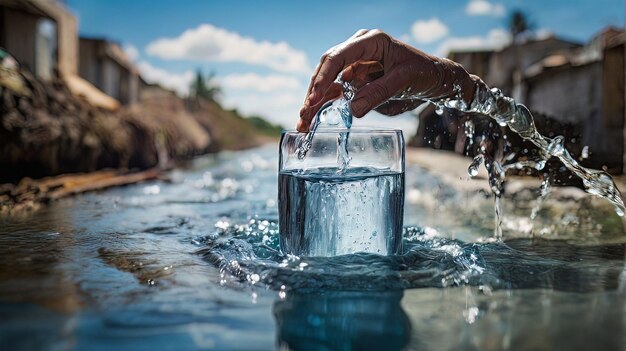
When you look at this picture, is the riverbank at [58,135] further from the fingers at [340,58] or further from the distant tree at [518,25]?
the distant tree at [518,25]

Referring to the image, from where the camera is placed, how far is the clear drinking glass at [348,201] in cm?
200

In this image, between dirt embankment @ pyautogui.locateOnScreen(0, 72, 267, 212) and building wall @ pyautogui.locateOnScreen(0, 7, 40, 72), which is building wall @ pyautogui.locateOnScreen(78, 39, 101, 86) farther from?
dirt embankment @ pyautogui.locateOnScreen(0, 72, 267, 212)

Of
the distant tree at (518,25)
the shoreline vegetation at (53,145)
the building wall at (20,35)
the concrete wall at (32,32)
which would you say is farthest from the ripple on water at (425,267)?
the distant tree at (518,25)

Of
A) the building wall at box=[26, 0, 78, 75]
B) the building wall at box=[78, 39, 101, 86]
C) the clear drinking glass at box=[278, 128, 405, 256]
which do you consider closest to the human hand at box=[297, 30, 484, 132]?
the clear drinking glass at box=[278, 128, 405, 256]

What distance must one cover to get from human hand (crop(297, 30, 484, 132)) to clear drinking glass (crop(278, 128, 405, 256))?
4.9 inches

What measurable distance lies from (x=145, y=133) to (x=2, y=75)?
6.30m

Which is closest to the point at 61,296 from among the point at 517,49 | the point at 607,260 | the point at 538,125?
the point at 607,260

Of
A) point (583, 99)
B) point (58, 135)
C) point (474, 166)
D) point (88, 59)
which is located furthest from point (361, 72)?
point (88, 59)

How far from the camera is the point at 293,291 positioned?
1555 millimetres

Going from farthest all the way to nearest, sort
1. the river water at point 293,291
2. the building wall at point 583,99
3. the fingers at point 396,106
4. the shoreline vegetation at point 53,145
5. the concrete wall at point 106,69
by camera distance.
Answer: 1. the concrete wall at point 106,69
2. the building wall at point 583,99
3. the shoreline vegetation at point 53,145
4. the fingers at point 396,106
5. the river water at point 293,291

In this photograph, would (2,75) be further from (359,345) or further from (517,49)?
(517,49)

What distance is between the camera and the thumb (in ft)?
6.63

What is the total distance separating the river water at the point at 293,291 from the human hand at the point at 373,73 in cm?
59

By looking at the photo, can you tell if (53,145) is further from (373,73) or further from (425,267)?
(425,267)
